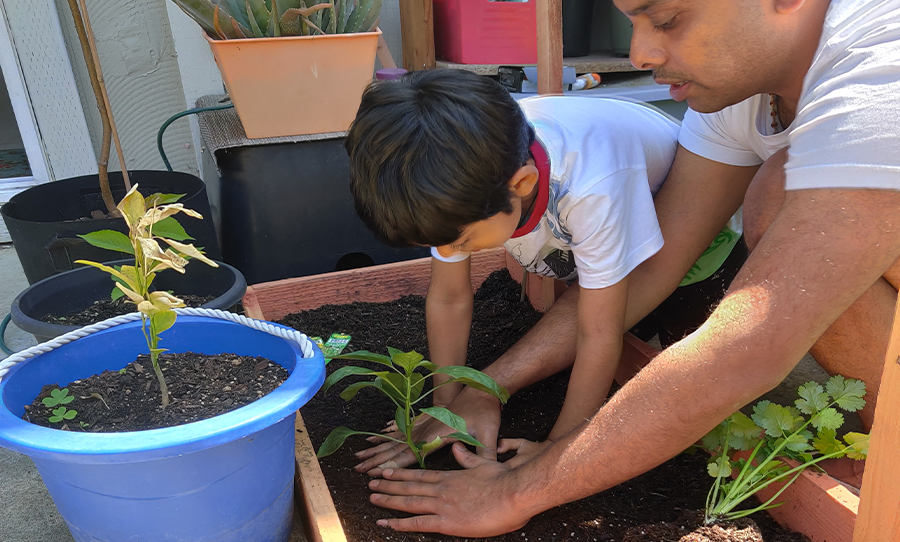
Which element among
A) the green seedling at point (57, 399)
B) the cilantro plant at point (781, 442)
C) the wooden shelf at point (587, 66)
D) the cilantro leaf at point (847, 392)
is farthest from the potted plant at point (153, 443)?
the wooden shelf at point (587, 66)

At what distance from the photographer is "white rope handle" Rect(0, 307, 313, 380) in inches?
35.2

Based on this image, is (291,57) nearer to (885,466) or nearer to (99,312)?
(99,312)

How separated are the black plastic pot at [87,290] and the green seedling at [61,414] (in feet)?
0.83

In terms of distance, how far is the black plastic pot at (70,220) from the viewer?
135 centimetres

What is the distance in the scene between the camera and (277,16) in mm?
1587

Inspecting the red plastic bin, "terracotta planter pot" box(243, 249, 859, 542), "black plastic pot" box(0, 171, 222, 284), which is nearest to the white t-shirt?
"terracotta planter pot" box(243, 249, 859, 542)

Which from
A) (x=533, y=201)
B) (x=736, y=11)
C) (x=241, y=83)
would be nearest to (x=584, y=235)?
(x=533, y=201)

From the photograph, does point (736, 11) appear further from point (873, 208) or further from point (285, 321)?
point (285, 321)

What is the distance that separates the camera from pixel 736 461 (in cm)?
100

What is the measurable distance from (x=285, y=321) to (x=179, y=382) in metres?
0.59

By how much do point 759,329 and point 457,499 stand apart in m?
0.50

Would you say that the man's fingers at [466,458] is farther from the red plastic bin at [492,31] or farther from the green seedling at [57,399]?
the red plastic bin at [492,31]

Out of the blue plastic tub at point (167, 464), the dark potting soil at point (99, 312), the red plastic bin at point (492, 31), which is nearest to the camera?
the blue plastic tub at point (167, 464)

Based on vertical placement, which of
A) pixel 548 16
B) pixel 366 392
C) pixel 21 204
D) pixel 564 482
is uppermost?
pixel 548 16
